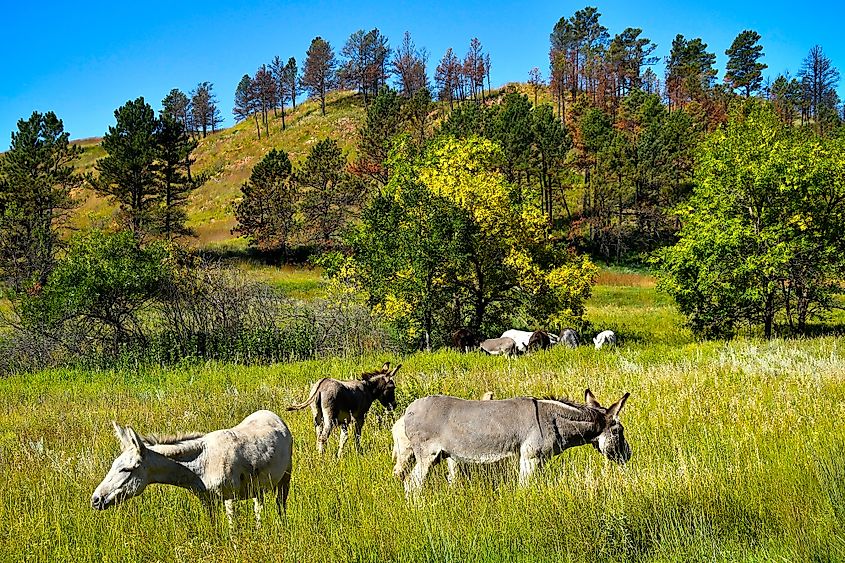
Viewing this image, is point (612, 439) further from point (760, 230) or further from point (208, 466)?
point (760, 230)

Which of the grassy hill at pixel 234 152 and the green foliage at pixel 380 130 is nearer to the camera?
the green foliage at pixel 380 130

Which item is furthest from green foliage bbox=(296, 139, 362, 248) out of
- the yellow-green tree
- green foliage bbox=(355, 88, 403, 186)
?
the yellow-green tree

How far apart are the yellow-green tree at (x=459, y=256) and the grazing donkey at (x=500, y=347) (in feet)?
10.1

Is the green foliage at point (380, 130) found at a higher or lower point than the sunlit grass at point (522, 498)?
higher

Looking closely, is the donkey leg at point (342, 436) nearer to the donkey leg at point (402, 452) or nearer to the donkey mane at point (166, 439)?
the donkey leg at point (402, 452)

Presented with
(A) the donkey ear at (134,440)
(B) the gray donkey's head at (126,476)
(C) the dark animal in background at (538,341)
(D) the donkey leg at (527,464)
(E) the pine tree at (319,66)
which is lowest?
(C) the dark animal in background at (538,341)

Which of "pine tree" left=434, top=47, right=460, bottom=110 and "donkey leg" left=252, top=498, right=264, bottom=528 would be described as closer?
"donkey leg" left=252, top=498, right=264, bottom=528

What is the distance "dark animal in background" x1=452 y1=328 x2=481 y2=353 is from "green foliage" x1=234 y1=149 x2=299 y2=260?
3945cm

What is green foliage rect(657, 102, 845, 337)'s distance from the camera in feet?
79.9

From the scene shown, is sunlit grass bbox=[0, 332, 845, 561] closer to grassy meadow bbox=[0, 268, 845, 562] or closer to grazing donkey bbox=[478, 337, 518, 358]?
grassy meadow bbox=[0, 268, 845, 562]

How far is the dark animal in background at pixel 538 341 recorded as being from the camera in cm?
2104

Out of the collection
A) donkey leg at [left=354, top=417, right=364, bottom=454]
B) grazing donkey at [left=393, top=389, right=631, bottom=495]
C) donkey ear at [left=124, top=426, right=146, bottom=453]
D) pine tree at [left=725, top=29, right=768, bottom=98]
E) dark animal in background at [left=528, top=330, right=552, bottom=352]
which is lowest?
dark animal in background at [left=528, top=330, right=552, bottom=352]

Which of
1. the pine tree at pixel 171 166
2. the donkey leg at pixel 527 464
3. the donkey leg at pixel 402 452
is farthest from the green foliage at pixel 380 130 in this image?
the donkey leg at pixel 527 464

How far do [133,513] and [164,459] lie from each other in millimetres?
1451
